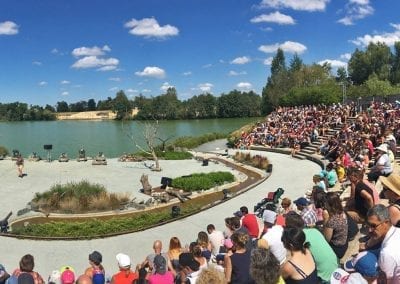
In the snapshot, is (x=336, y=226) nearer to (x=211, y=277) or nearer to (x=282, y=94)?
(x=211, y=277)

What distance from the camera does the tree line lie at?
6206 cm

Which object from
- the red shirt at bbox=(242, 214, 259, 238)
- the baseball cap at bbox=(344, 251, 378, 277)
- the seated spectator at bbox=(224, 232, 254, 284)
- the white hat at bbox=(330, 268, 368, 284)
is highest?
the baseball cap at bbox=(344, 251, 378, 277)

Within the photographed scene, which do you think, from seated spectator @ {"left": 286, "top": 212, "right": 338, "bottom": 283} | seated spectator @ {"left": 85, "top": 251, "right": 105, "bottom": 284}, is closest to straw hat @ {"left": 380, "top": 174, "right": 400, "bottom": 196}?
seated spectator @ {"left": 286, "top": 212, "right": 338, "bottom": 283}

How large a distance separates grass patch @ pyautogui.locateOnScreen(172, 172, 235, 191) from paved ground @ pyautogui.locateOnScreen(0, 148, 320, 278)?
1753 millimetres

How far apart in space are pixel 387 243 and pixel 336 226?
1.85 meters

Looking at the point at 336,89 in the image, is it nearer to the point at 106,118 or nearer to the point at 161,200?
the point at 161,200

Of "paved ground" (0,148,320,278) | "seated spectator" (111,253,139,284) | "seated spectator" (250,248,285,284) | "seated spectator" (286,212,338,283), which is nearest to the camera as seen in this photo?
"seated spectator" (250,248,285,284)

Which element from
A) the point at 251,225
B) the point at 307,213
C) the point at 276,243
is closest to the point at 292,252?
the point at 276,243

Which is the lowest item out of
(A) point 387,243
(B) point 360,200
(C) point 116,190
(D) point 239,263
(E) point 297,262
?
(C) point 116,190

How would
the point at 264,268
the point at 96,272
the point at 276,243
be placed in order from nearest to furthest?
1. the point at 264,268
2. the point at 276,243
3. the point at 96,272

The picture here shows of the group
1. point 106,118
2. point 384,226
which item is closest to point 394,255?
point 384,226

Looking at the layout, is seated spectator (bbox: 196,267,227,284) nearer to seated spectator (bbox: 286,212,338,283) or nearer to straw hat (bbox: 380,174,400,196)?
seated spectator (bbox: 286,212,338,283)

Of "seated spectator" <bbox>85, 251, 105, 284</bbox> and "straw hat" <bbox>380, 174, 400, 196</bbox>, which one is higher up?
"straw hat" <bbox>380, 174, 400, 196</bbox>

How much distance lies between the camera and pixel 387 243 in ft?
14.9
